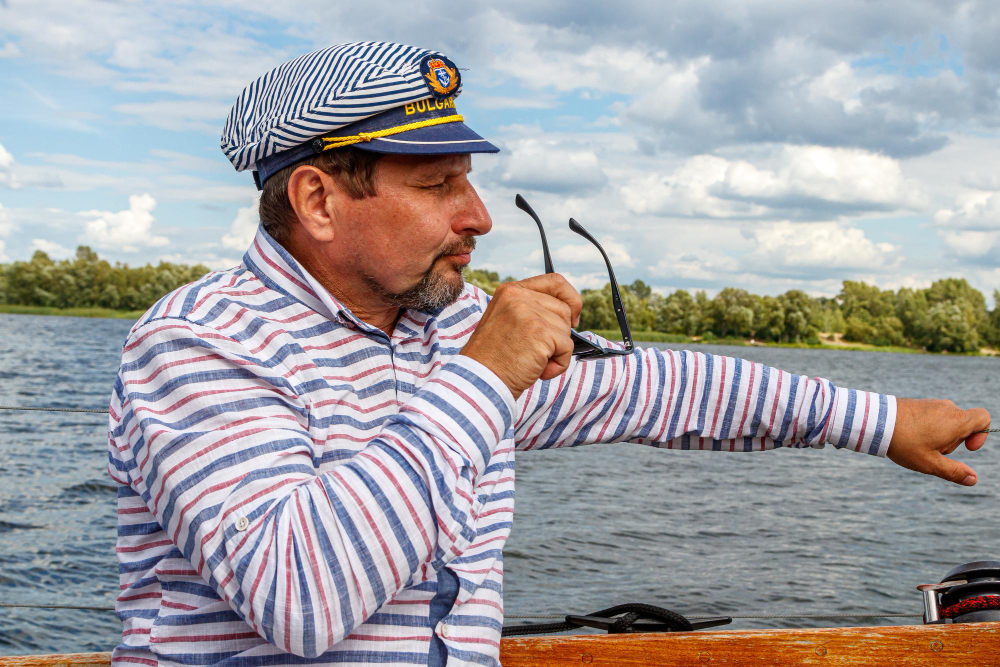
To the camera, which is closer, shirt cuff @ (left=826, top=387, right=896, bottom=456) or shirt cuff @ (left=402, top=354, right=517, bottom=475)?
shirt cuff @ (left=402, top=354, right=517, bottom=475)

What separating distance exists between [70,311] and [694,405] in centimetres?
9564

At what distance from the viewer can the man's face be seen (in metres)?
1.54

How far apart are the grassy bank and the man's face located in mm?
87880

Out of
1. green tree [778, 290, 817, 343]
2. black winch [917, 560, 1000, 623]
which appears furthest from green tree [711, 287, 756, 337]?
black winch [917, 560, 1000, 623]

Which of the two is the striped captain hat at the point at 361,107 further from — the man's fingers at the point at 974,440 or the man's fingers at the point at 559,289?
the man's fingers at the point at 974,440

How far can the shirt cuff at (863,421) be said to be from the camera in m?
1.89

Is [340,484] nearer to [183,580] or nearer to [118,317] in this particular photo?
[183,580]

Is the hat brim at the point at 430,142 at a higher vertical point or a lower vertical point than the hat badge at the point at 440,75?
lower

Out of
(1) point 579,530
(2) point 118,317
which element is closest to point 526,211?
(1) point 579,530

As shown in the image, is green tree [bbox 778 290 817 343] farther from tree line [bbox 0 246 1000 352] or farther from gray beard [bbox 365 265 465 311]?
gray beard [bbox 365 265 465 311]

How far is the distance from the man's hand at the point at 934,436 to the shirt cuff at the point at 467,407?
1.04 m

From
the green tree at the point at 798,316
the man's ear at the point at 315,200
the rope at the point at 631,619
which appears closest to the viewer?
the man's ear at the point at 315,200

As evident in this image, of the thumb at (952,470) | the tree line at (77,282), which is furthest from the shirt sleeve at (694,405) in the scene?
the tree line at (77,282)

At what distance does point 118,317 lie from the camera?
85.3 metres
